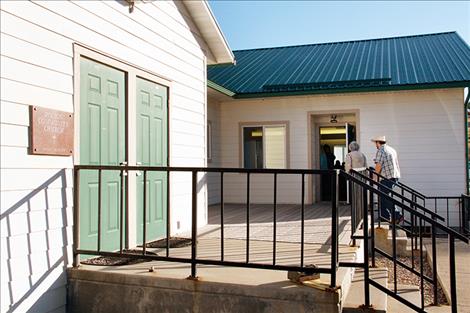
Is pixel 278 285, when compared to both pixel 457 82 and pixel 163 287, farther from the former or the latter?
pixel 457 82

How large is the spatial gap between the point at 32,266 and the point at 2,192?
0.72m

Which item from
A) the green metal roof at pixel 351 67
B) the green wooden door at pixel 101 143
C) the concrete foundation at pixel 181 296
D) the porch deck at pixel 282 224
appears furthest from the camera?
the green metal roof at pixel 351 67

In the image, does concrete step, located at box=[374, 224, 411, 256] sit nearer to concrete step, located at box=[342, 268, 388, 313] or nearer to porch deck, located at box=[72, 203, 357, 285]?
porch deck, located at box=[72, 203, 357, 285]

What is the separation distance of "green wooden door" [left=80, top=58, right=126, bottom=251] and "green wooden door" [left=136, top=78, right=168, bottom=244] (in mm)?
398

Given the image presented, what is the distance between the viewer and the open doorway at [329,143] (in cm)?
1110

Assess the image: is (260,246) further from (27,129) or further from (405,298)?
(27,129)

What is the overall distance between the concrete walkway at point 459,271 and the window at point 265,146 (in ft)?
14.2

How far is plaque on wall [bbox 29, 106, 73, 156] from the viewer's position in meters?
3.94

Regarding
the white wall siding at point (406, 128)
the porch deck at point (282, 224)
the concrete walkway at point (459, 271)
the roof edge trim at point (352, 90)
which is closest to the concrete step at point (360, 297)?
the porch deck at point (282, 224)

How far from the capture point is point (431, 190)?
1012 centimetres

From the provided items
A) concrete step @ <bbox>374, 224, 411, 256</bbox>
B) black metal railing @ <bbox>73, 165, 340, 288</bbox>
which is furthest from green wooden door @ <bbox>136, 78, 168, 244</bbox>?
concrete step @ <bbox>374, 224, 411, 256</bbox>

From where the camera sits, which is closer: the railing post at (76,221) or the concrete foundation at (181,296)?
the concrete foundation at (181,296)

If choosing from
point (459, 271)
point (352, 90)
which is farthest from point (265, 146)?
point (459, 271)

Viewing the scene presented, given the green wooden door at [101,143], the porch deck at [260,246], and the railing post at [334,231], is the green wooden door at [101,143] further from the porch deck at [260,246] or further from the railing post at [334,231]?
the railing post at [334,231]
